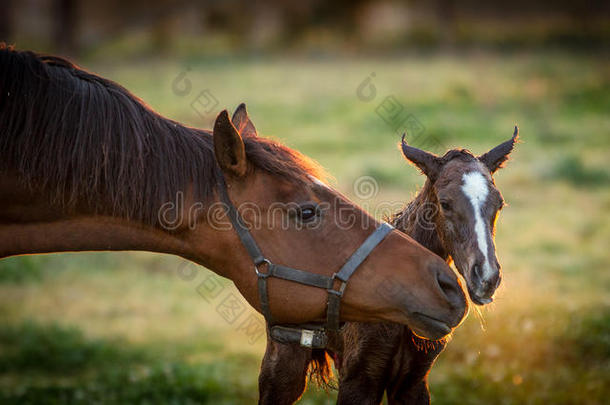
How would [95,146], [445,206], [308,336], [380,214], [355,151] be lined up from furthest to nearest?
[355,151] → [380,214] → [445,206] → [308,336] → [95,146]

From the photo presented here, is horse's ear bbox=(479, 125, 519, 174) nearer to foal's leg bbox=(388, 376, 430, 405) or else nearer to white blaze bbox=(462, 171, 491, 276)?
white blaze bbox=(462, 171, 491, 276)

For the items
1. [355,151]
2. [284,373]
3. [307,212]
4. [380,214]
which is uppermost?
[355,151]

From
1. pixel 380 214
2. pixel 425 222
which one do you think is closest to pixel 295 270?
pixel 425 222

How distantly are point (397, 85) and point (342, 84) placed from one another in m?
1.69

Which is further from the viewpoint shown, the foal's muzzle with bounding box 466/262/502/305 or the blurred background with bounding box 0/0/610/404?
the blurred background with bounding box 0/0/610/404

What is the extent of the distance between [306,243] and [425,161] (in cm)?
108

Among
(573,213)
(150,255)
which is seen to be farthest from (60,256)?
(573,213)

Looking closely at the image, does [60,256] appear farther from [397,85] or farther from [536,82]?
[536,82]

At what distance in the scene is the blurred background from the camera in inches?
221

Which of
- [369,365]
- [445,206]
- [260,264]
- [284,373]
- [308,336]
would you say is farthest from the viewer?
[284,373]

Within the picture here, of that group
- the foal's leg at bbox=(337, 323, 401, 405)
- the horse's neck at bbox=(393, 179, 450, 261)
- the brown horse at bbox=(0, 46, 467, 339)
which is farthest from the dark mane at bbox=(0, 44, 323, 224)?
the foal's leg at bbox=(337, 323, 401, 405)

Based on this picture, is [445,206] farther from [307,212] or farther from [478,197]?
[307,212]

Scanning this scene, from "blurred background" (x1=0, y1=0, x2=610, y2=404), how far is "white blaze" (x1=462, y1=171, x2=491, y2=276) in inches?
31.1

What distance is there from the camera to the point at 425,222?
336cm
